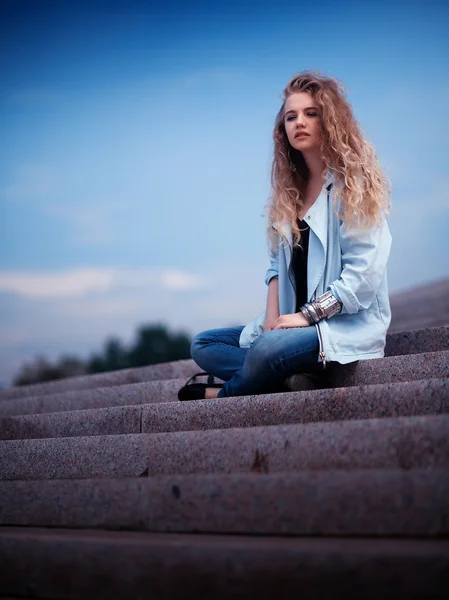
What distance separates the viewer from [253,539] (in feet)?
6.92

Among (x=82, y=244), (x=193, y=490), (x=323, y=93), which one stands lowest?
(x=193, y=490)

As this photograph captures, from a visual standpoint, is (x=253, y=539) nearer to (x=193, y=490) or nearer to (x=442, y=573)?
(x=193, y=490)

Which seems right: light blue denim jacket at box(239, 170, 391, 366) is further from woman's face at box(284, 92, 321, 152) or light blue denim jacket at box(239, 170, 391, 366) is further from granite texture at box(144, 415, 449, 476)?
granite texture at box(144, 415, 449, 476)

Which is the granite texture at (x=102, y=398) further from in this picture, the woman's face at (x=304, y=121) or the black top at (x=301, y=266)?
the woman's face at (x=304, y=121)

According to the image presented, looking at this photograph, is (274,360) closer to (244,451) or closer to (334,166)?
(244,451)

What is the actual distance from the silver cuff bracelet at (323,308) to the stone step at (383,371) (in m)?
0.26

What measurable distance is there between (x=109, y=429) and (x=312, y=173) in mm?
1787

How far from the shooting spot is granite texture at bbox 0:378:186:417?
178 inches

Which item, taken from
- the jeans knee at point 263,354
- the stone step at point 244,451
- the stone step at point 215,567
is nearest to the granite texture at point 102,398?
the jeans knee at point 263,354

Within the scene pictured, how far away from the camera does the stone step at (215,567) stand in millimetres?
1822

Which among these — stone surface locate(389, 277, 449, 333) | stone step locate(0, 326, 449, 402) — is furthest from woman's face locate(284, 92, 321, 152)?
stone surface locate(389, 277, 449, 333)

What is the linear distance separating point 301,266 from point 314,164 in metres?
0.59

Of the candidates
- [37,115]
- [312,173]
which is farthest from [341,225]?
[37,115]

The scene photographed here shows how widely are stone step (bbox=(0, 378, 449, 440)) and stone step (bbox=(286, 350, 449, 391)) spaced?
0.42m
